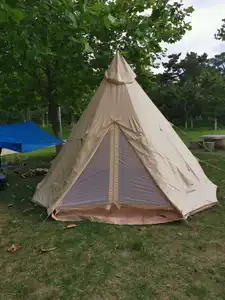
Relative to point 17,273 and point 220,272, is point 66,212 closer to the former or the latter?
point 17,273

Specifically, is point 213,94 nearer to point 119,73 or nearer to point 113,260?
point 119,73

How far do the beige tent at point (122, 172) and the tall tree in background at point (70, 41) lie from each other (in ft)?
4.58

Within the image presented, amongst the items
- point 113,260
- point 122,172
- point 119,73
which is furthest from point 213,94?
point 113,260

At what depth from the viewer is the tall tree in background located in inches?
141

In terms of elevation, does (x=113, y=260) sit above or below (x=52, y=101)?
below

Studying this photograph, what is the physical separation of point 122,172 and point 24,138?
16.5 feet

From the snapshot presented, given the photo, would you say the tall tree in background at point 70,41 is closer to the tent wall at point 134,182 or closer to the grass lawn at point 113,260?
the tent wall at point 134,182

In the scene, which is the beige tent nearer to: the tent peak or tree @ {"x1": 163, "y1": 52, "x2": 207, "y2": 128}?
the tent peak

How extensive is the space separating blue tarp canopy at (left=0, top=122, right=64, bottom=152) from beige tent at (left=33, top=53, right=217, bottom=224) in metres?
3.19

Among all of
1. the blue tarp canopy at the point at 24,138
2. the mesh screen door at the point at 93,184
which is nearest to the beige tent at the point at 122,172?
the mesh screen door at the point at 93,184

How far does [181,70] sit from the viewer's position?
4072 centimetres

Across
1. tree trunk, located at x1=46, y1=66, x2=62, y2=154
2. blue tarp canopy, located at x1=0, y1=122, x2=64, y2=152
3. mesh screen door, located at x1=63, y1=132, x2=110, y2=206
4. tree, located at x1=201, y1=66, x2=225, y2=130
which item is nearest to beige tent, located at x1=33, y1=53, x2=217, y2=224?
mesh screen door, located at x1=63, y1=132, x2=110, y2=206

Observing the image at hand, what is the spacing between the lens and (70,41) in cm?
480

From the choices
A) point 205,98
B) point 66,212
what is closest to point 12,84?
point 66,212
